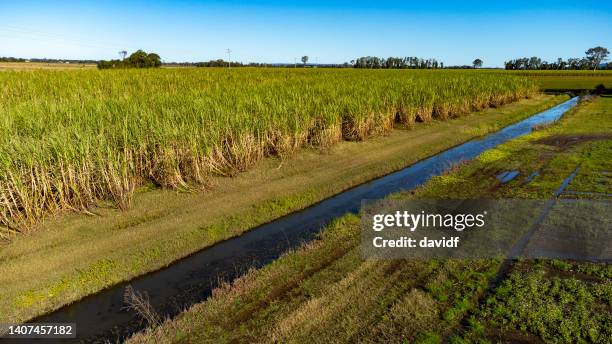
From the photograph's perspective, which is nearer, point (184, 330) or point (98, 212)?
point (184, 330)

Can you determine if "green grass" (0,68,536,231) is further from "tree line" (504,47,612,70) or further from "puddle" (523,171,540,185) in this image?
"tree line" (504,47,612,70)

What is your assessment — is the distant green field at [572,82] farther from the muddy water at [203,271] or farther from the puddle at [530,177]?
the muddy water at [203,271]

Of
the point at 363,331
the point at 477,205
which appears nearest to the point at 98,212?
the point at 363,331

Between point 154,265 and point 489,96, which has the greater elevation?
point 489,96

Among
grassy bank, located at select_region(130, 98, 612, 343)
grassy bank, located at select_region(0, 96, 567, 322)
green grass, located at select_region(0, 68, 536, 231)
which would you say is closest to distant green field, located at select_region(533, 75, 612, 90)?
green grass, located at select_region(0, 68, 536, 231)

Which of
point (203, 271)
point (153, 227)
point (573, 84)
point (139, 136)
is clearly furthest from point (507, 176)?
point (573, 84)

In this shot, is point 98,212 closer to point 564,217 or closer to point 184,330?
point 184,330

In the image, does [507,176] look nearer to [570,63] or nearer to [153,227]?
[153,227]
